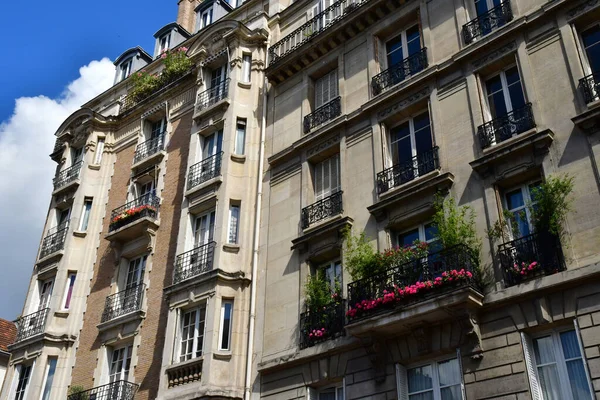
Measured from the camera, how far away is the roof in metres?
30.7

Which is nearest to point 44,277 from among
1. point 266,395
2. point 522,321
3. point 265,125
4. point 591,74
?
point 265,125

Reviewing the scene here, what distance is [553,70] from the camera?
571 inches

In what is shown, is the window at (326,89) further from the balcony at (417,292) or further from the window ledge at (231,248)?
the balcony at (417,292)

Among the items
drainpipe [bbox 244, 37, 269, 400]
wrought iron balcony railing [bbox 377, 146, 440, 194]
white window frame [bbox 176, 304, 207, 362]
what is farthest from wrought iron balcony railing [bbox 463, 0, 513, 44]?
white window frame [bbox 176, 304, 207, 362]

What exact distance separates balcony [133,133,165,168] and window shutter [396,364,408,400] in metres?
13.3

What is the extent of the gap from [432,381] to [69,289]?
1497 cm

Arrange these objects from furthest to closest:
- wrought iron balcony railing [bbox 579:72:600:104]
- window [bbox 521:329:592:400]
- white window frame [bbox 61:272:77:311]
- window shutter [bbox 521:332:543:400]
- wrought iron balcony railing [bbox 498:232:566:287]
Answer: white window frame [bbox 61:272:77:311], wrought iron balcony railing [bbox 579:72:600:104], wrought iron balcony railing [bbox 498:232:566:287], window shutter [bbox 521:332:543:400], window [bbox 521:329:592:400]

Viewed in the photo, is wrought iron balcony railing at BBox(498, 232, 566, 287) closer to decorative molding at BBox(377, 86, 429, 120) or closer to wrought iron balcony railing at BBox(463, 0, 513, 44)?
decorative molding at BBox(377, 86, 429, 120)

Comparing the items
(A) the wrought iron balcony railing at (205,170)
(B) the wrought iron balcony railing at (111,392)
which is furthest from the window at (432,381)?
(A) the wrought iron balcony railing at (205,170)

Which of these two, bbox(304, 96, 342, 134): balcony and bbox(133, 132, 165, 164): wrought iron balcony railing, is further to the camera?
bbox(133, 132, 165, 164): wrought iron balcony railing

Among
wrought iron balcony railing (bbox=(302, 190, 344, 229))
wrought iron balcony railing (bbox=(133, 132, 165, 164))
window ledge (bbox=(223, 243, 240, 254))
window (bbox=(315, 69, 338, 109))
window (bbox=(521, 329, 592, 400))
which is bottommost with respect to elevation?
window (bbox=(521, 329, 592, 400))

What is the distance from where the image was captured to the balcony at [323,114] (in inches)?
761

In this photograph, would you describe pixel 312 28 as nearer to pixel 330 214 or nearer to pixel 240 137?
pixel 240 137

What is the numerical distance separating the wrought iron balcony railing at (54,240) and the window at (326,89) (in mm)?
11041
